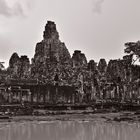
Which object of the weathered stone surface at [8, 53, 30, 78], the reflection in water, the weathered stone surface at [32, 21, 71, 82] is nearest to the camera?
the reflection in water

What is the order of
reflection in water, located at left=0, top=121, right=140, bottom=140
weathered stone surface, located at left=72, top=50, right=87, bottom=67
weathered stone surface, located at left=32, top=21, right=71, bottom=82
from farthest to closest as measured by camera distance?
weathered stone surface, located at left=72, top=50, right=87, bottom=67, weathered stone surface, located at left=32, top=21, right=71, bottom=82, reflection in water, located at left=0, top=121, right=140, bottom=140

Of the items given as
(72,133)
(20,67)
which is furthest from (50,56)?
(72,133)

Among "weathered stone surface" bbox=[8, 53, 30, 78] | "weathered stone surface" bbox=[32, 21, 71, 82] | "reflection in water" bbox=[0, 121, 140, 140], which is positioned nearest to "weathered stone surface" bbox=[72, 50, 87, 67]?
"weathered stone surface" bbox=[32, 21, 71, 82]

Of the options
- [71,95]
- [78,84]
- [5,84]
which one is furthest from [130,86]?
[5,84]

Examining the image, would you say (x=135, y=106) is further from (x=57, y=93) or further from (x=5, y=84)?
(x=5, y=84)

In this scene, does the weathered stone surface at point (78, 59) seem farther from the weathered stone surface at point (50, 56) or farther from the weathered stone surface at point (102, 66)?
the weathered stone surface at point (102, 66)

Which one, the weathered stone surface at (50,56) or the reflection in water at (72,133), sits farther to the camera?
the weathered stone surface at (50,56)

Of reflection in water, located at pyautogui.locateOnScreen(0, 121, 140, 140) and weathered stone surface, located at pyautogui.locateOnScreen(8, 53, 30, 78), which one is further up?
weathered stone surface, located at pyautogui.locateOnScreen(8, 53, 30, 78)

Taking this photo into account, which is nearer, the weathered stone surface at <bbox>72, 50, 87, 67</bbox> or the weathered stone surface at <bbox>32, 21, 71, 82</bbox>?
the weathered stone surface at <bbox>32, 21, 71, 82</bbox>

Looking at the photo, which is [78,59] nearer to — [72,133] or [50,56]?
[50,56]

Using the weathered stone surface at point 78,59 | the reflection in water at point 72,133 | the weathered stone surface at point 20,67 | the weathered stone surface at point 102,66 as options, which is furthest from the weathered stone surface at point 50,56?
the reflection in water at point 72,133

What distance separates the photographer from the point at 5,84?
135 feet

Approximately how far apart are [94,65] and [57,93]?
Result: 17.6 metres

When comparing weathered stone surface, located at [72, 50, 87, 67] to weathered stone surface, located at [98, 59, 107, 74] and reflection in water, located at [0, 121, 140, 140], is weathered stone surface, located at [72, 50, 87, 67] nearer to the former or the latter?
weathered stone surface, located at [98, 59, 107, 74]
